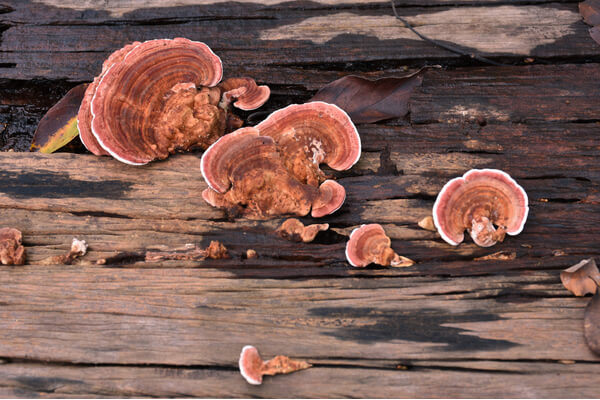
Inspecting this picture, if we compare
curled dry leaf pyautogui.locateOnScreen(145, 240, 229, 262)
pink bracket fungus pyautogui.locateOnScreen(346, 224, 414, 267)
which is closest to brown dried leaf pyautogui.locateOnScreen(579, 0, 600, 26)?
pink bracket fungus pyautogui.locateOnScreen(346, 224, 414, 267)

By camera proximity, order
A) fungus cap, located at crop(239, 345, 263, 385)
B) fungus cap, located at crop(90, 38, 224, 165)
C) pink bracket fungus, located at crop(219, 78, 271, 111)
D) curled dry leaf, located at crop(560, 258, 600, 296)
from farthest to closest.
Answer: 1. pink bracket fungus, located at crop(219, 78, 271, 111)
2. fungus cap, located at crop(90, 38, 224, 165)
3. curled dry leaf, located at crop(560, 258, 600, 296)
4. fungus cap, located at crop(239, 345, 263, 385)

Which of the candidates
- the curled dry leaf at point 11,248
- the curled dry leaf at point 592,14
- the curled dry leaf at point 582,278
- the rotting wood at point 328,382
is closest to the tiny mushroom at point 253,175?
the rotting wood at point 328,382

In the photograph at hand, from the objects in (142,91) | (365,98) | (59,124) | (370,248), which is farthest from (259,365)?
(59,124)

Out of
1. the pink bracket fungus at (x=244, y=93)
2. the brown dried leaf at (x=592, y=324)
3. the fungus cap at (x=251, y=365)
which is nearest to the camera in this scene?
the fungus cap at (x=251, y=365)

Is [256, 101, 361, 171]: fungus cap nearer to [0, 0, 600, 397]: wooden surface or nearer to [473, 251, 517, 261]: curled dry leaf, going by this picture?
[0, 0, 600, 397]: wooden surface

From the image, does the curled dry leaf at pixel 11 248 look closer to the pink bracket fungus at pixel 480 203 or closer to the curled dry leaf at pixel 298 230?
the curled dry leaf at pixel 298 230

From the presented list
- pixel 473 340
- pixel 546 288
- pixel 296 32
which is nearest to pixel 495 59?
pixel 296 32

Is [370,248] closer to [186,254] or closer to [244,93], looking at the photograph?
[186,254]
